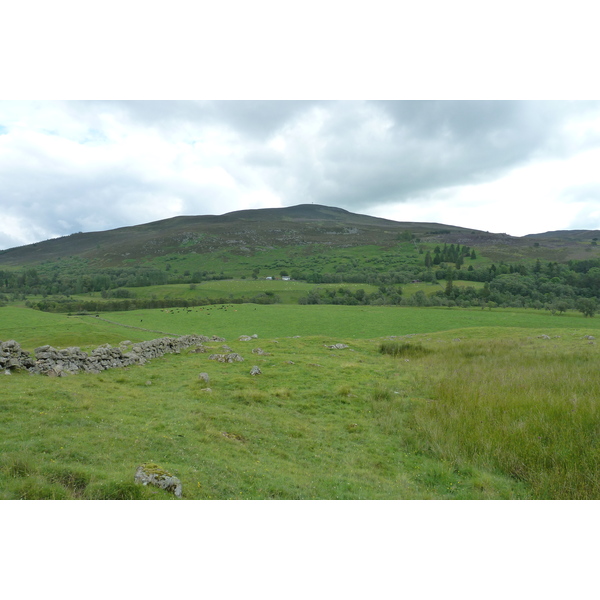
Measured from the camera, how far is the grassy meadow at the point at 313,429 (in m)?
6.68

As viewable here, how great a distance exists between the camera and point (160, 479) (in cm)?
605

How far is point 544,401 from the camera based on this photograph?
10.6 m

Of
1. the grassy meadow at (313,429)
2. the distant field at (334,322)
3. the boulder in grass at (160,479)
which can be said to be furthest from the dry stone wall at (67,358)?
the distant field at (334,322)

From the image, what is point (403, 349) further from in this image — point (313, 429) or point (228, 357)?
point (313, 429)

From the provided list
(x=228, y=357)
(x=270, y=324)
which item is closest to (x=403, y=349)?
(x=228, y=357)

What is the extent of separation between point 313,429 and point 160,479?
5582mm

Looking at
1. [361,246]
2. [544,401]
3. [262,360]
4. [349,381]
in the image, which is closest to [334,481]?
[544,401]

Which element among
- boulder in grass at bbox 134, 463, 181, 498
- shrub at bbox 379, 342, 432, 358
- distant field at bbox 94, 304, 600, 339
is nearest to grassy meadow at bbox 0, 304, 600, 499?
boulder in grass at bbox 134, 463, 181, 498

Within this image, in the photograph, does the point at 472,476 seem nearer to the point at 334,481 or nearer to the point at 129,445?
the point at 334,481

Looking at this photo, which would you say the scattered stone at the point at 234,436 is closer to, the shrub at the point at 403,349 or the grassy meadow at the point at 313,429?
the grassy meadow at the point at 313,429

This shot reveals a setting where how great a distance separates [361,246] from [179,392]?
194109 millimetres

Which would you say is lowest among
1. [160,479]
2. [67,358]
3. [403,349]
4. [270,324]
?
[403,349]

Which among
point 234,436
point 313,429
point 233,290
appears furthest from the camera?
point 233,290

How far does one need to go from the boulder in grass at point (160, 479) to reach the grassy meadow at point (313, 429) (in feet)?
0.64
